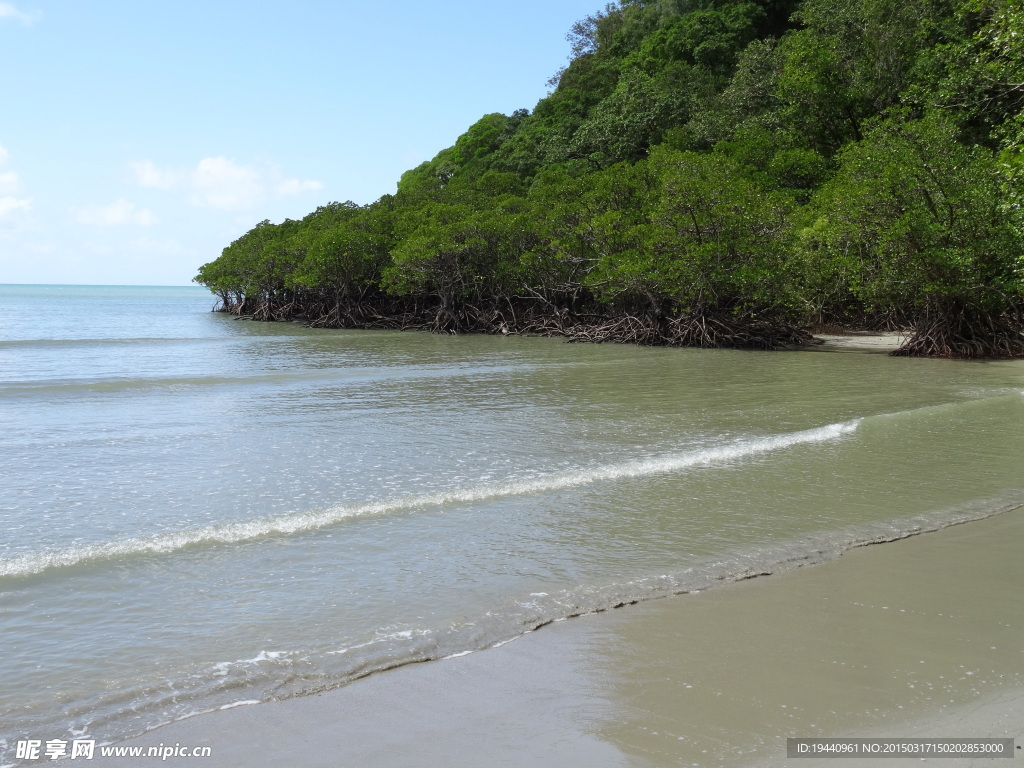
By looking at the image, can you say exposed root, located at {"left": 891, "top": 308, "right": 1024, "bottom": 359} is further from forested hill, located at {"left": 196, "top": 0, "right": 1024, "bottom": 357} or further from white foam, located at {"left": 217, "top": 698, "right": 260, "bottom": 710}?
white foam, located at {"left": 217, "top": 698, "right": 260, "bottom": 710}

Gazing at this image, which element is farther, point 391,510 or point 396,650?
point 391,510

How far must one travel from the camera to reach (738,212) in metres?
24.2

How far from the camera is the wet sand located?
9.72ft

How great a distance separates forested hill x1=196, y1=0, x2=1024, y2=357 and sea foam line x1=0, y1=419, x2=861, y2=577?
20.9 feet

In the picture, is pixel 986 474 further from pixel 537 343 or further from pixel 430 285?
pixel 430 285

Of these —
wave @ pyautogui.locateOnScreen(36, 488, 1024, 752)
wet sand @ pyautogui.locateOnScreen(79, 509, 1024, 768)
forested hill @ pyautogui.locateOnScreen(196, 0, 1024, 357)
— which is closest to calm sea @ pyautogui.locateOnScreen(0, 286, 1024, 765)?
wave @ pyautogui.locateOnScreen(36, 488, 1024, 752)

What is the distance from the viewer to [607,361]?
20.6 m

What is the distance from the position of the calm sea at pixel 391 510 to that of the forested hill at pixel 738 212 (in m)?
5.94

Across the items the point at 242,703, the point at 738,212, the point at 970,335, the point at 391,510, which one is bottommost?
the point at 242,703

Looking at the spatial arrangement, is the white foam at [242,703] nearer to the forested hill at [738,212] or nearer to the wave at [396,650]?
the wave at [396,650]

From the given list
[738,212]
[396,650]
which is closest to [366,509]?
[396,650]

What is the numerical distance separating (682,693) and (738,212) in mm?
22707

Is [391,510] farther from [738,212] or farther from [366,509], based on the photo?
[738,212]

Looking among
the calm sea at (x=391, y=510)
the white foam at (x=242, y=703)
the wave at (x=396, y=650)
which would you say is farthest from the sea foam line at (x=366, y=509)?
the white foam at (x=242, y=703)
